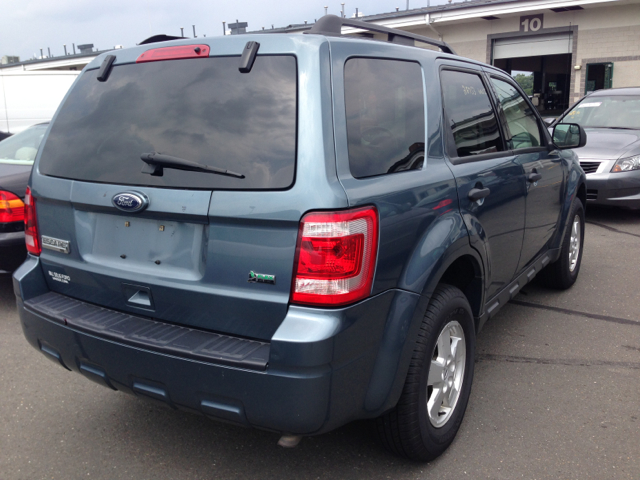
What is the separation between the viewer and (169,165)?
89.2 inches

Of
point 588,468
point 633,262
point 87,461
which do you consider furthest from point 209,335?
point 633,262

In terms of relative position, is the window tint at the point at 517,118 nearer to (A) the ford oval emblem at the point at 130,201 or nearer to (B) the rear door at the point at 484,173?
(B) the rear door at the point at 484,173

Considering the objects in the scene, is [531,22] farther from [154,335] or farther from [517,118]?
[154,335]

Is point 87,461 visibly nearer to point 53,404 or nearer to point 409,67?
point 53,404

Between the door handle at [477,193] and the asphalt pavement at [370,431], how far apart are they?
117 centimetres

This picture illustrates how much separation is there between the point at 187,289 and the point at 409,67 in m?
1.46

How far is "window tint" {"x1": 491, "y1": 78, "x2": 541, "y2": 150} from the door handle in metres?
0.75

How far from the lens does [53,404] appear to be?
3309 millimetres

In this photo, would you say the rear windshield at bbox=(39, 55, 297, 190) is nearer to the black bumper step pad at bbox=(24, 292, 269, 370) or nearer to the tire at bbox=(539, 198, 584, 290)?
the black bumper step pad at bbox=(24, 292, 269, 370)

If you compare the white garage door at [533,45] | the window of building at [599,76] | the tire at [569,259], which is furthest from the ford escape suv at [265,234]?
the white garage door at [533,45]

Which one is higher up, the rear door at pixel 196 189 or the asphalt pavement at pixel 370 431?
the rear door at pixel 196 189

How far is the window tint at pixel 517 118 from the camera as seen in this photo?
3719 mm

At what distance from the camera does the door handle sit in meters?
2.88

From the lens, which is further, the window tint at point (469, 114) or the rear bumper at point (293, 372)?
the window tint at point (469, 114)
